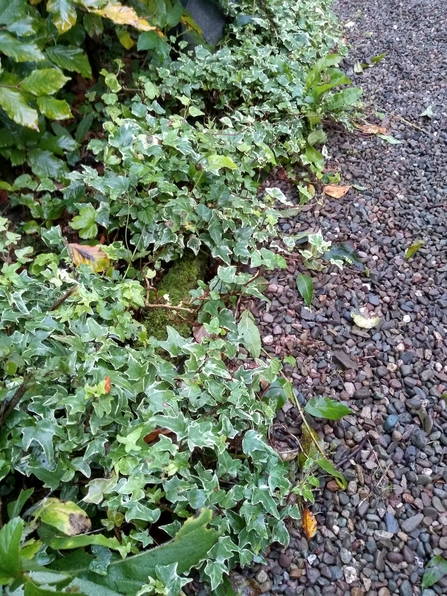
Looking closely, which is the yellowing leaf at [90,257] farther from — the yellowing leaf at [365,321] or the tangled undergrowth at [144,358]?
the yellowing leaf at [365,321]

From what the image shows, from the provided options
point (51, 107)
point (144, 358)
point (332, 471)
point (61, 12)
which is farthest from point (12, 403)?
point (61, 12)

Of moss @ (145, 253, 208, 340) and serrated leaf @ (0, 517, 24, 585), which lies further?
moss @ (145, 253, 208, 340)

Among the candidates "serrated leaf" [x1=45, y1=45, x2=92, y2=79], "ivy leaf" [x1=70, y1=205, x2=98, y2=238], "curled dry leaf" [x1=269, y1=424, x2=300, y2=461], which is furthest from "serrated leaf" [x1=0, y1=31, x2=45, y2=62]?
"curled dry leaf" [x1=269, y1=424, x2=300, y2=461]

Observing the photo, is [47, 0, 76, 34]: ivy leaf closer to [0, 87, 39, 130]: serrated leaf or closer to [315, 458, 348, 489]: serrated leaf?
[0, 87, 39, 130]: serrated leaf

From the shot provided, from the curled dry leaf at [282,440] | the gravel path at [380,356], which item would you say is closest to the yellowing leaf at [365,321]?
the gravel path at [380,356]

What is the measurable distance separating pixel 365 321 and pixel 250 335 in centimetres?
52

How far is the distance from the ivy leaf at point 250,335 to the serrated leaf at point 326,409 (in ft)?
0.86

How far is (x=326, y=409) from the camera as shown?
1776 mm

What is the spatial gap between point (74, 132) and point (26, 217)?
1.91 feet

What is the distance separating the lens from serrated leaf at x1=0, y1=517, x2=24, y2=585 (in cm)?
105

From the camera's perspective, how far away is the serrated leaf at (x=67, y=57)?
2.17m

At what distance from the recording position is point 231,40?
3229mm

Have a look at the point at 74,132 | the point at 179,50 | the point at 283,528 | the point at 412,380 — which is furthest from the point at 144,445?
the point at 179,50

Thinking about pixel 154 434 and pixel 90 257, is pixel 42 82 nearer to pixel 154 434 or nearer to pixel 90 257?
pixel 90 257
